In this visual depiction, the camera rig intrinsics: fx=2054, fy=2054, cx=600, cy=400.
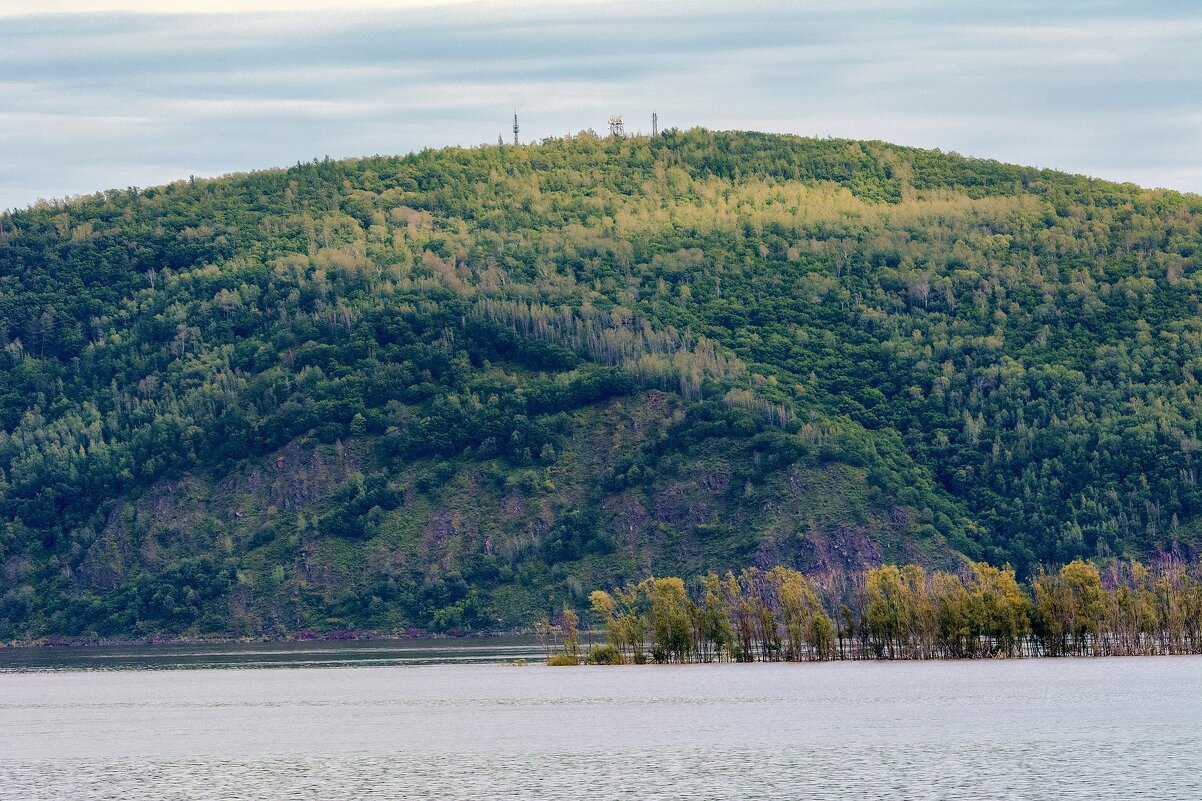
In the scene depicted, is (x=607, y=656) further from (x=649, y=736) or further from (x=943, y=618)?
(x=649, y=736)

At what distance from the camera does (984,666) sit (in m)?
132

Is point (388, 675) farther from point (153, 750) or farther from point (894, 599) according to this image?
point (153, 750)

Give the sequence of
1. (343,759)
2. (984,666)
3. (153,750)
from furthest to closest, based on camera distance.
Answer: (984,666), (153,750), (343,759)

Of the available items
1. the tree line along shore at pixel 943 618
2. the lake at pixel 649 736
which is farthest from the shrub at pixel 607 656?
the lake at pixel 649 736

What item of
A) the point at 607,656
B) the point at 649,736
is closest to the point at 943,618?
the point at 607,656

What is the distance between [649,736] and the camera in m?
95.8

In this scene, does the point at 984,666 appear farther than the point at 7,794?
Yes

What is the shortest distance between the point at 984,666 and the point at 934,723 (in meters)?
37.9

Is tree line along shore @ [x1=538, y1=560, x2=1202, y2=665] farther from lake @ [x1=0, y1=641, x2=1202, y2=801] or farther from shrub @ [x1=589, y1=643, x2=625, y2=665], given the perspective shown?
Result: lake @ [x1=0, y1=641, x2=1202, y2=801]

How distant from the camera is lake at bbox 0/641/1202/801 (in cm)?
7769

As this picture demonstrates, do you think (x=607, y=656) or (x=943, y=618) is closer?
(x=943, y=618)

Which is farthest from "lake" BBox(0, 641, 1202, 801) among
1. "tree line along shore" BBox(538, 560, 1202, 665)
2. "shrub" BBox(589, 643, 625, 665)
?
"tree line along shore" BBox(538, 560, 1202, 665)

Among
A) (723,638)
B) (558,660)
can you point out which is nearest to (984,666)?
(723,638)

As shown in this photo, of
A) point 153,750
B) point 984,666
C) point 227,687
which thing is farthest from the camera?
point 227,687
